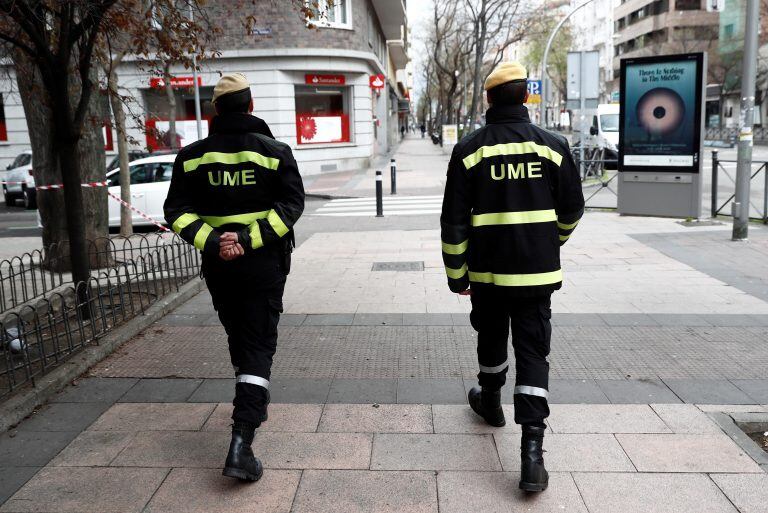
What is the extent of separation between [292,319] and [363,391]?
2041 mm

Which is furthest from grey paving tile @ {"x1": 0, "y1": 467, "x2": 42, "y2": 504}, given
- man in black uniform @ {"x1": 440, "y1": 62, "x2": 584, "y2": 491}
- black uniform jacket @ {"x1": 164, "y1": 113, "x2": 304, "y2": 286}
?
man in black uniform @ {"x1": 440, "y1": 62, "x2": 584, "y2": 491}

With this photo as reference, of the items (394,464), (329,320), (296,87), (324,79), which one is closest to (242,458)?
(394,464)

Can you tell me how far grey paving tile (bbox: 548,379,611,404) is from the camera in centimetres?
441

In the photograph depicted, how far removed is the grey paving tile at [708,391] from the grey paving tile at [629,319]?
1.41 m

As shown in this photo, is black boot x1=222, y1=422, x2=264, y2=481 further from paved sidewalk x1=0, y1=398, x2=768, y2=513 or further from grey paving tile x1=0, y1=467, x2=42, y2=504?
grey paving tile x1=0, y1=467, x2=42, y2=504

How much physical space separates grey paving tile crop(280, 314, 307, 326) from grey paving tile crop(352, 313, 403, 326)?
0.50 metres

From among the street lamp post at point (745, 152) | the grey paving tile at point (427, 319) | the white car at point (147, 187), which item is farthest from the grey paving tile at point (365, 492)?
the white car at point (147, 187)

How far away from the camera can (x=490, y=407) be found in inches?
156

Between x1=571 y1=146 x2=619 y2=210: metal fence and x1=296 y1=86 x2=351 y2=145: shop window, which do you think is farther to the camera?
x1=296 y1=86 x2=351 y2=145: shop window

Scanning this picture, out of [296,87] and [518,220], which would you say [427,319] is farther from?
[296,87]

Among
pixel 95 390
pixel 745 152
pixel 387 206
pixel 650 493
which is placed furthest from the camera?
pixel 387 206

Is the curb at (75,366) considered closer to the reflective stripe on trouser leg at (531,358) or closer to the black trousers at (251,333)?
the black trousers at (251,333)

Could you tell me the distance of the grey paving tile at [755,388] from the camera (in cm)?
438

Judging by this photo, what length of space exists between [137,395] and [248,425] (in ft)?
5.17
